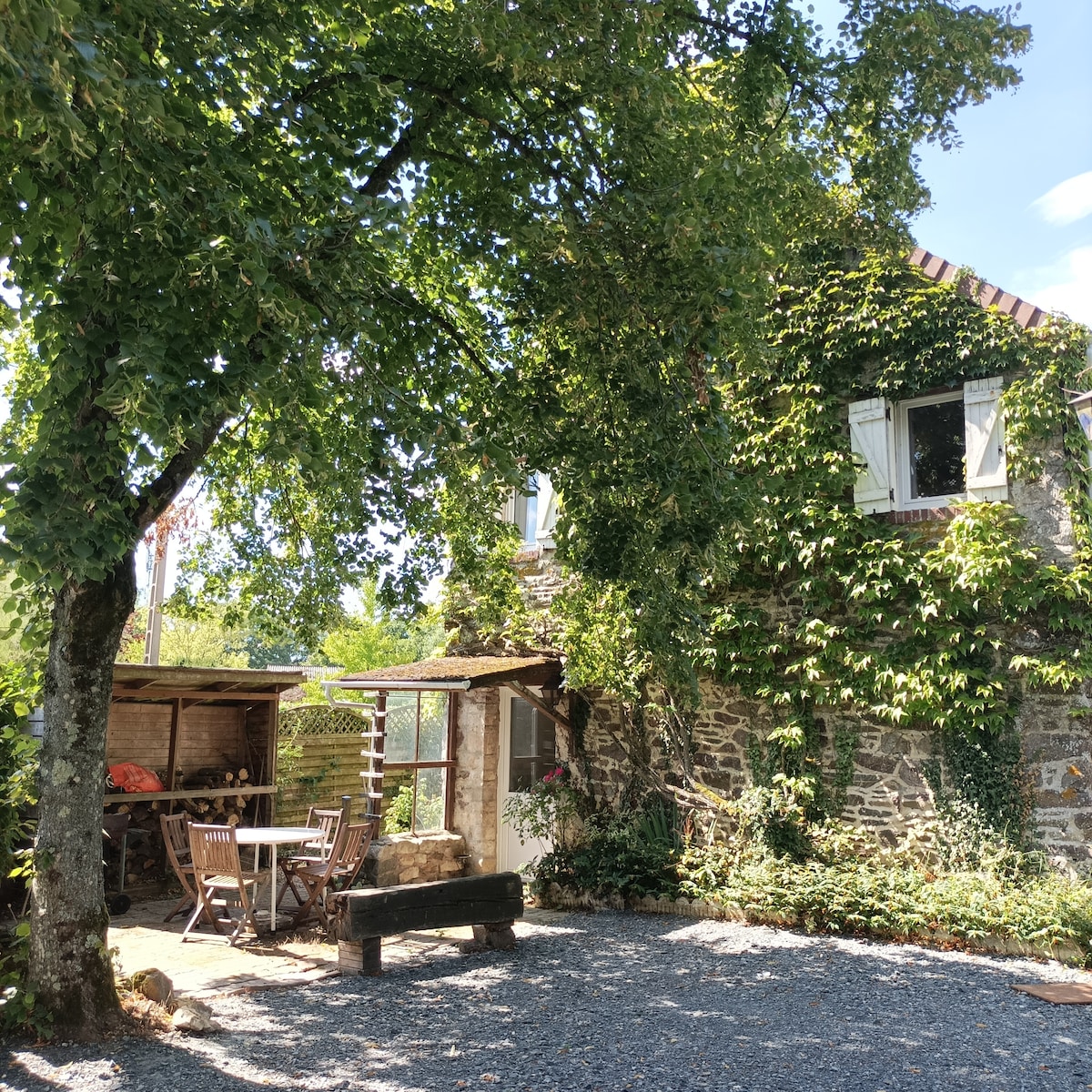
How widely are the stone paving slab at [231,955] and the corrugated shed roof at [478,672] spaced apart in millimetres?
2191

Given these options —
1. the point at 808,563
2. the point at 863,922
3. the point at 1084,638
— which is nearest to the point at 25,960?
the point at 863,922

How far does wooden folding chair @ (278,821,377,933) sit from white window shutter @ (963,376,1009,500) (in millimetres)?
5623

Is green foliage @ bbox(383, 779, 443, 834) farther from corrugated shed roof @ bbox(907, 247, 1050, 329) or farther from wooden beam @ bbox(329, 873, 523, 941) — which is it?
corrugated shed roof @ bbox(907, 247, 1050, 329)

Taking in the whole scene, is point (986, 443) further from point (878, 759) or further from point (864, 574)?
point (878, 759)

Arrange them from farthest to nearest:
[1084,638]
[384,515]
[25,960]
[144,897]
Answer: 1. [144,897]
2. [1084,638]
3. [384,515]
4. [25,960]

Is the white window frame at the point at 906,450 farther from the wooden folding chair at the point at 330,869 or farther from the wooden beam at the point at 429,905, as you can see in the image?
the wooden folding chair at the point at 330,869

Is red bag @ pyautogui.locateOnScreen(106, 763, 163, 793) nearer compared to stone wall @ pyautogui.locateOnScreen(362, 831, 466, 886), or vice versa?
red bag @ pyautogui.locateOnScreen(106, 763, 163, 793)

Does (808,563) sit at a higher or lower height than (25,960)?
higher

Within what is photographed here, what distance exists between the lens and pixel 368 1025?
203 inches

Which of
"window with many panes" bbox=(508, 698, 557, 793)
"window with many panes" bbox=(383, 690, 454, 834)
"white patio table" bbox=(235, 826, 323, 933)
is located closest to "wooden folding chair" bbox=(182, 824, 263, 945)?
"white patio table" bbox=(235, 826, 323, 933)

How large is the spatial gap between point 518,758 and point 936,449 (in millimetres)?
5350

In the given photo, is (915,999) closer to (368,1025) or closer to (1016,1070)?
(1016,1070)

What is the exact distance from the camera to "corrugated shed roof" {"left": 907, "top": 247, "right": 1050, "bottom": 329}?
25.7 feet

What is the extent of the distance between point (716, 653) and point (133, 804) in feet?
19.5
